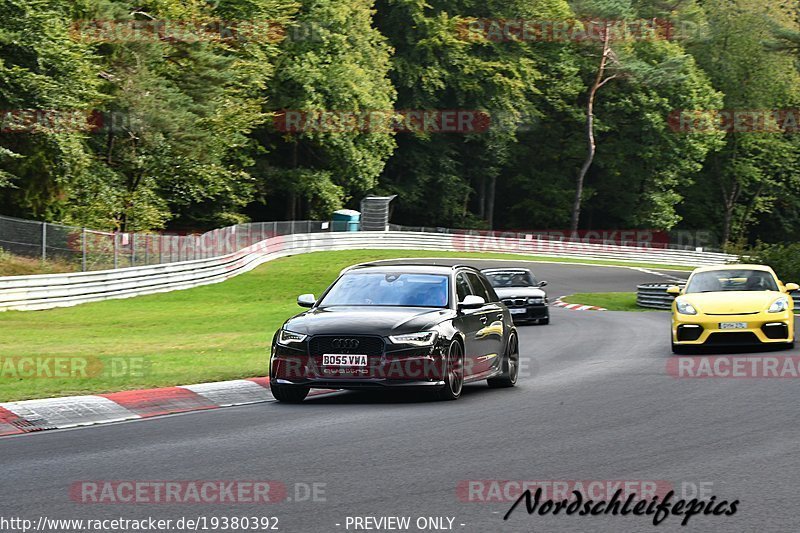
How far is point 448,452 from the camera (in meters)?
9.92

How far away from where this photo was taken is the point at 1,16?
3856 cm

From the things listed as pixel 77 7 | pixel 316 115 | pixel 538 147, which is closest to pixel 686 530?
pixel 77 7

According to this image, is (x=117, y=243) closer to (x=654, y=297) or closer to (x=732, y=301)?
(x=654, y=297)

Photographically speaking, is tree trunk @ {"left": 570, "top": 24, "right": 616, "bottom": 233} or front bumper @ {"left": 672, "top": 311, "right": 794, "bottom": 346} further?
tree trunk @ {"left": 570, "top": 24, "right": 616, "bottom": 233}

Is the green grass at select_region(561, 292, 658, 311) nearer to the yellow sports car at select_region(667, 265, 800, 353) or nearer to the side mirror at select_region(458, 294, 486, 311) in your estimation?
the yellow sports car at select_region(667, 265, 800, 353)

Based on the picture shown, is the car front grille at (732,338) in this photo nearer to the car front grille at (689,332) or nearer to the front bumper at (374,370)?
the car front grille at (689,332)

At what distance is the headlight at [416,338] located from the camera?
13297mm

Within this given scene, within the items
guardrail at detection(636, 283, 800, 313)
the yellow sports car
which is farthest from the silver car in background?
the yellow sports car

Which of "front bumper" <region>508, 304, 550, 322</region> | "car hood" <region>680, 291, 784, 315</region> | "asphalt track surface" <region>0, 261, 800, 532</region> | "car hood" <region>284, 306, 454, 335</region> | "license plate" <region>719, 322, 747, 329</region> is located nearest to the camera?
"asphalt track surface" <region>0, 261, 800, 532</region>

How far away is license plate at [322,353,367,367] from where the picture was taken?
1325 cm

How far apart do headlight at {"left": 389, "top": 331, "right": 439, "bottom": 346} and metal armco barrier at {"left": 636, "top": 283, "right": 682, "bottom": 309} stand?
97.0ft

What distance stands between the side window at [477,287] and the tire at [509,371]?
627 mm

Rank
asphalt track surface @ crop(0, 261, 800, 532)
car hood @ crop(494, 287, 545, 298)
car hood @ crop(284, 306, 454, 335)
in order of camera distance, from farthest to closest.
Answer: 1. car hood @ crop(494, 287, 545, 298)
2. car hood @ crop(284, 306, 454, 335)
3. asphalt track surface @ crop(0, 261, 800, 532)

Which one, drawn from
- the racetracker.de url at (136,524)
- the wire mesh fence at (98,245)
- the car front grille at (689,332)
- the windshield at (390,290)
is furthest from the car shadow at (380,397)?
the wire mesh fence at (98,245)
